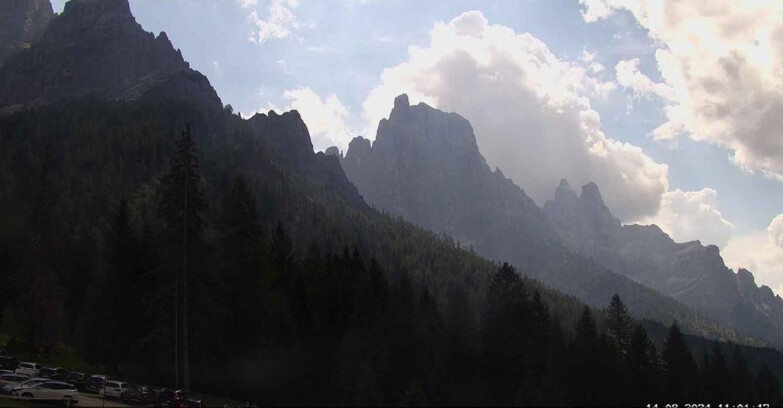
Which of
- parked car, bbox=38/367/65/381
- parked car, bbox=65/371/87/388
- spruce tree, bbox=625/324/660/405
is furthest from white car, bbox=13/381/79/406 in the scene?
spruce tree, bbox=625/324/660/405

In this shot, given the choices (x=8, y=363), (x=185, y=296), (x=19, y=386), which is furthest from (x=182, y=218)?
(x=8, y=363)

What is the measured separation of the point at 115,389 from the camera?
5562 cm

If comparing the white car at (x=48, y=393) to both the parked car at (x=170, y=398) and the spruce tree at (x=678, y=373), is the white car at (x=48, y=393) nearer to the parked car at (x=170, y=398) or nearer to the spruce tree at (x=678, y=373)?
the parked car at (x=170, y=398)

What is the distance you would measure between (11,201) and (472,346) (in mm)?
120605

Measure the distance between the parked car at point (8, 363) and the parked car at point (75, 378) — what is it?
569 centimetres

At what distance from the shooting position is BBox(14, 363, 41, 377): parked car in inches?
2303

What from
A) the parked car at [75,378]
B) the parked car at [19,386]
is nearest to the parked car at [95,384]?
the parked car at [75,378]

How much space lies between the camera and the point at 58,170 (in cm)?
19050

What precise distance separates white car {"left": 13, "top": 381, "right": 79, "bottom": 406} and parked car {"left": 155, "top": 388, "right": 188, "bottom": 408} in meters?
7.45

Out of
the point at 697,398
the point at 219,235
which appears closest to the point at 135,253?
the point at 219,235

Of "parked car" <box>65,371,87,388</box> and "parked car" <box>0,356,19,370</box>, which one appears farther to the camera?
"parked car" <box>0,356,19,370</box>

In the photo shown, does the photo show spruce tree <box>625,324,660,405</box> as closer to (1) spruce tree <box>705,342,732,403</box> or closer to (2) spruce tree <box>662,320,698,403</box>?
(2) spruce tree <box>662,320,698,403</box>

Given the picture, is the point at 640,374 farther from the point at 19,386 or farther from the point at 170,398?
the point at 19,386

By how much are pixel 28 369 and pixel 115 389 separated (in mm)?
10440
